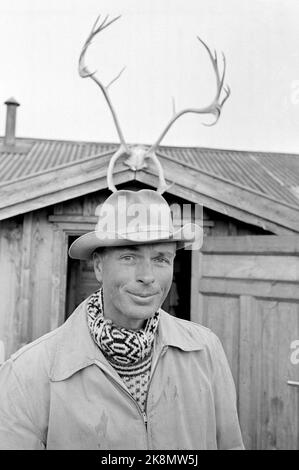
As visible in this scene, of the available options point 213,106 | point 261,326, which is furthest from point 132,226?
point 213,106

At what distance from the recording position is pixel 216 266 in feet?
13.1

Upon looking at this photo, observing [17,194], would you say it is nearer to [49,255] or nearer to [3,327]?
[49,255]

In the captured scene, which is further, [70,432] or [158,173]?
[158,173]

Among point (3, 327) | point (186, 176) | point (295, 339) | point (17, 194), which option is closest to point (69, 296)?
point (3, 327)

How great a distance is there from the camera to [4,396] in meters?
1.56

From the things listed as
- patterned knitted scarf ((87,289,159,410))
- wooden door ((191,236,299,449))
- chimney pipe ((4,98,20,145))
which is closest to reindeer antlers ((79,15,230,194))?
wooden door ((191,236,299,449))

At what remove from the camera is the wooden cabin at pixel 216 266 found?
357 cm

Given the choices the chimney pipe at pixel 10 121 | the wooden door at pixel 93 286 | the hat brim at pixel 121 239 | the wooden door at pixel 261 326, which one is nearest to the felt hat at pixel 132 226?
the hat brim at pixel 121 239

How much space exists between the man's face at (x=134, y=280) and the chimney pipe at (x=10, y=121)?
6.86m

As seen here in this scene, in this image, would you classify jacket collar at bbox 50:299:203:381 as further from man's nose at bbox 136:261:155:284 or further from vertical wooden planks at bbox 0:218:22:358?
vertical wooden planks at bbox 0:218:22:358

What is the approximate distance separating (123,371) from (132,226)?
57 cm

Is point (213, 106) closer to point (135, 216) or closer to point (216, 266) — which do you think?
point (216, 266)

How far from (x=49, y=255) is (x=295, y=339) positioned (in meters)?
2.40

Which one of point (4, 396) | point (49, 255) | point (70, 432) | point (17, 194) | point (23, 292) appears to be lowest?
point (70, 432)
